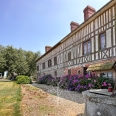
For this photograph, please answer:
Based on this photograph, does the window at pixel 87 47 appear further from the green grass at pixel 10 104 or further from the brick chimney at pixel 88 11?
the green grass at pixel 10 104

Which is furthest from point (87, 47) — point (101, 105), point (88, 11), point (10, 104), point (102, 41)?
point (101, 105)

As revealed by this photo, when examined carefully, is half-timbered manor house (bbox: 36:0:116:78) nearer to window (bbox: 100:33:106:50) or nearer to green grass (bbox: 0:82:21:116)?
window (bbox: 100:33:106:50)

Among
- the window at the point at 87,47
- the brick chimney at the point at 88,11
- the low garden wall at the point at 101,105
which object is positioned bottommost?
the low garden wall at the point at 101,105

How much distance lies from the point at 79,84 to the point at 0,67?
→ 24.3m

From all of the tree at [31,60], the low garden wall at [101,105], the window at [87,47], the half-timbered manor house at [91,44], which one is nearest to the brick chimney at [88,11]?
the half-timbered manor house at [91,44]

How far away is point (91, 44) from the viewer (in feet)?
33.7

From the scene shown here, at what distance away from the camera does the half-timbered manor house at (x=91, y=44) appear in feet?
27.2

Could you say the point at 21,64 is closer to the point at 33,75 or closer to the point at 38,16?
the point at 33,75

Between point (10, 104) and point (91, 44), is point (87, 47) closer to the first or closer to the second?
point (91, 44)

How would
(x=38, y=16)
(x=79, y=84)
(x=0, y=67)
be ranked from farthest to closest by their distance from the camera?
(x=0, y=67)
(x=38, y=16)
(x=79, y=84)

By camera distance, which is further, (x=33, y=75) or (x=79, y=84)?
(x=33, y=75)

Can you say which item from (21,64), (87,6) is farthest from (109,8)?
(21,64)

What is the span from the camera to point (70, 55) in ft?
45.7

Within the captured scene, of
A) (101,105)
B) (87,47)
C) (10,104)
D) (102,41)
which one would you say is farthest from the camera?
(87,47)
